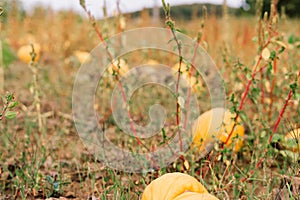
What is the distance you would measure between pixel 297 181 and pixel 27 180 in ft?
3.78

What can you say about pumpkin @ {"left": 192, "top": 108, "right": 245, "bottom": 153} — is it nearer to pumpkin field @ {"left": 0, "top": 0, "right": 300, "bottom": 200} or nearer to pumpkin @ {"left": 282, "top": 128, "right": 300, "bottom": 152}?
pumpkin field @ {"left": 0, "top": 0, "right": 300, "bottom": 200}

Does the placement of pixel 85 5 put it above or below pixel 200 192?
above

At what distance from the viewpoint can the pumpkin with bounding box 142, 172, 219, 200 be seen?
1439mm

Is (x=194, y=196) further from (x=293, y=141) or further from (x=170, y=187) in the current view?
(x=293, y=141)

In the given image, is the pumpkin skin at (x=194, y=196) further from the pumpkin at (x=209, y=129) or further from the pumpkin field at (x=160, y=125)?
the pumpkin at (x=209, y=129)

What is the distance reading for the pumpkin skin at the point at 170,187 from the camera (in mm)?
1439

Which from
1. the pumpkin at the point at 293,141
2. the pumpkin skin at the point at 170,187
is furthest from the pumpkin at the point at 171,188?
the pumpkin at the point at 293,141

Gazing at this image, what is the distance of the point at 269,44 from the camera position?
2014 millimetres

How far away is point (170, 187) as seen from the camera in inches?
56.9

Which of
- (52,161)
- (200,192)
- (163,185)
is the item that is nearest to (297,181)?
(200,192)

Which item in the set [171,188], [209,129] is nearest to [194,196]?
[171,188]

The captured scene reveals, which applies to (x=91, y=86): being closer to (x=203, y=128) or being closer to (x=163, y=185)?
(x=203, y=128)

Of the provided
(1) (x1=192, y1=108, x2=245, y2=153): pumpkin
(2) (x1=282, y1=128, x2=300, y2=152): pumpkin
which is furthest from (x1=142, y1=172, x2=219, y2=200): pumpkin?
(1) (x1=192, y1=108, x2=245, y2=153): pumpkin

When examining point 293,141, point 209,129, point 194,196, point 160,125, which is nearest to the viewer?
point 194,196
